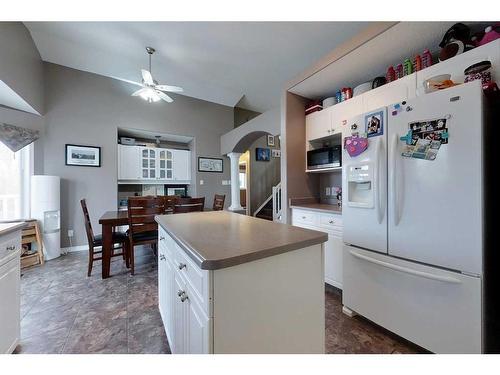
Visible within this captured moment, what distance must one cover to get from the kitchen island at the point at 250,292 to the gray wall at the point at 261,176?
4.84 m

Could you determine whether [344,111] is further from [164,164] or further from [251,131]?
[164,164]

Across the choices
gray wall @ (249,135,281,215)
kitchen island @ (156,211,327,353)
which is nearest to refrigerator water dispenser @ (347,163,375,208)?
kitchen island @ (156,211,327,353)

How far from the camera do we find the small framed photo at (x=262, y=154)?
5955 mm

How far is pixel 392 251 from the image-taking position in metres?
1.46

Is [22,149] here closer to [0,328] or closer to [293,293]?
[0,328]

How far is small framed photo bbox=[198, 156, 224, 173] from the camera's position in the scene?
4910 mm

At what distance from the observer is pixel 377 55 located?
6.04 ft

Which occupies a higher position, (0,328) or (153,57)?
(153,57)

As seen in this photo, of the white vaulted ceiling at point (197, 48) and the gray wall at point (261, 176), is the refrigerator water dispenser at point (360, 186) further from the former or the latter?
the gray wall at point (261, 176)

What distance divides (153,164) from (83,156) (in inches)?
45.8

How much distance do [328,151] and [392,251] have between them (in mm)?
1317

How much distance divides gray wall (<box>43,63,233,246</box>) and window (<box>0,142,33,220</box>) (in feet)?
0.79
